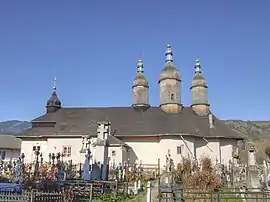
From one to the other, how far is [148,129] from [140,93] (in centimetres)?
A: 788

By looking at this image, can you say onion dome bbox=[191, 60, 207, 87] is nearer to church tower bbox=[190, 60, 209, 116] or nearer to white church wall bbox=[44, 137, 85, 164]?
church tower bbox=[190, 60, 209, 116]

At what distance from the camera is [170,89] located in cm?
4672

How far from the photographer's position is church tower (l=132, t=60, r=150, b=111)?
4762 cm

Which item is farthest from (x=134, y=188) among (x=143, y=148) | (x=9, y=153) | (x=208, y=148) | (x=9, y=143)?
(x=9, y=143)

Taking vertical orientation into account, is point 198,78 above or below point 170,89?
above

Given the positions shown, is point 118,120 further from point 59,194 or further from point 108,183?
point 59,194

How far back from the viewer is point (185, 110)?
1823 inches

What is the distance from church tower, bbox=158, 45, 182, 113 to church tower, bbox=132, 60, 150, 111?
2.26 meters

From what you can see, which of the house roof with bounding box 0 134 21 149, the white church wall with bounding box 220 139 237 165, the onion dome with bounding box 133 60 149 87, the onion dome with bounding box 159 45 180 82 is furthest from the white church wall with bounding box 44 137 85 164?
the house roof with bounding box 0 134 21 149

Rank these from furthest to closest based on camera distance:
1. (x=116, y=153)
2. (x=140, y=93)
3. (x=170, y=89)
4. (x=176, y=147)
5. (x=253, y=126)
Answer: (x=253, y=126)
(x=140, y=93)
(x=170, y=89)
(x=176, y=147)
(x=116, y=153)

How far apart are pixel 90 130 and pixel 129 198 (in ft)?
79.2

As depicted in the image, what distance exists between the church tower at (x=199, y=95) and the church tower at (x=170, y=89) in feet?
6.97

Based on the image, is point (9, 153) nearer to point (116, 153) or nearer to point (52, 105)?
point (52, 105)

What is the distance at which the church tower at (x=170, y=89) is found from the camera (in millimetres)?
46062
